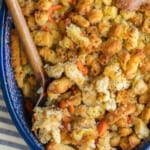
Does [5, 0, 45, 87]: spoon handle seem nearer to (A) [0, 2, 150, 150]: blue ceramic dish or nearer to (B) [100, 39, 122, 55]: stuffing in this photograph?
(A) [0, 2, 150, 150]: blue ceramic dish

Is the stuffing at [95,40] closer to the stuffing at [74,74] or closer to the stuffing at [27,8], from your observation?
the stuffing at [74,74]

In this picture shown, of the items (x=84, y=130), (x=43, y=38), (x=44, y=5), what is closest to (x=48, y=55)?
(x=43, y=38)

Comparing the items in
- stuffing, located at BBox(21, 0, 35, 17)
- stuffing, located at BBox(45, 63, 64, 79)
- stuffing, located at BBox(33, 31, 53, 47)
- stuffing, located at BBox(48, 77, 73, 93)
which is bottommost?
stuffing, located at BBox(48, 77, 73, 93)

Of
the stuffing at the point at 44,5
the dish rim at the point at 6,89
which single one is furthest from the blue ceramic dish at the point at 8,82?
the stuffing at the point at 44,5

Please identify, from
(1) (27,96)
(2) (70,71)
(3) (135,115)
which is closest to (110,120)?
(3) (135,115)

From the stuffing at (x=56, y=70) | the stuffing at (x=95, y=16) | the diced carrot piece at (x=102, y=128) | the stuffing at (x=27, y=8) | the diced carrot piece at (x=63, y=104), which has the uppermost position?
the stuffing at (x=27, y=8)

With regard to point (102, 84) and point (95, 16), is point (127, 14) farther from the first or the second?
point (102, 84)

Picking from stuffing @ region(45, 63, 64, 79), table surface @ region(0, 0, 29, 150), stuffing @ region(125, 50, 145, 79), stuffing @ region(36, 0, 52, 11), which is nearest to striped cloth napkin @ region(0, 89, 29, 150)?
table surface @ region(0, 0, 29, 150)
